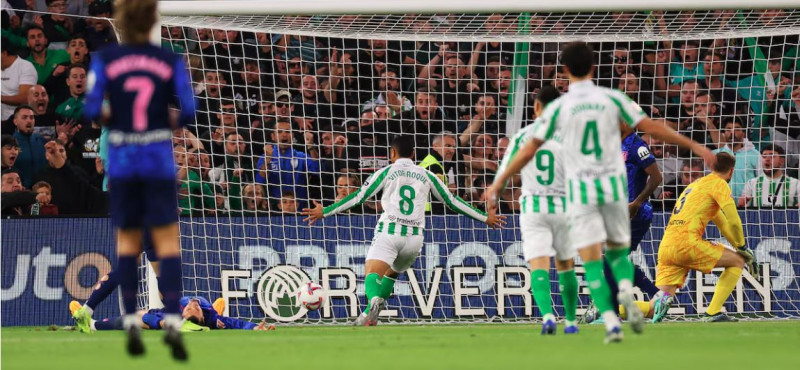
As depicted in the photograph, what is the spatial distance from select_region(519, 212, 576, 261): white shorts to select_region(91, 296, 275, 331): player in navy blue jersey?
314 centimetres

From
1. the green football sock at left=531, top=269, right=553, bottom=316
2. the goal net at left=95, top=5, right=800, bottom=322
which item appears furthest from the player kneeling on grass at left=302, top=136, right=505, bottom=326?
the green football sock at left=531, top=269, right=553, bottom=316

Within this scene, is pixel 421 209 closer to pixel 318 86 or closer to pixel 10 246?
pixel 318 86

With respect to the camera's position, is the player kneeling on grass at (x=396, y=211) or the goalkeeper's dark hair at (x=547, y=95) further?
the player kneeling on grass at (x=396, y=211)

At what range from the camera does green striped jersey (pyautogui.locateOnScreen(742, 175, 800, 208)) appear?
14.3 metres

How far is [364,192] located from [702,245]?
11.5ft

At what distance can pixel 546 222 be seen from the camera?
9.27 metres

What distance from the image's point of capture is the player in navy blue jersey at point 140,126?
6238 millimetres

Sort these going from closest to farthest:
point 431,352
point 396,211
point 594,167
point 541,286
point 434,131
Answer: point 431,352
point 594,167
point 541,286
point 396,211
point 434,131

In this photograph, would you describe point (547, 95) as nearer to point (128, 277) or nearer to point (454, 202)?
point (454, 202)

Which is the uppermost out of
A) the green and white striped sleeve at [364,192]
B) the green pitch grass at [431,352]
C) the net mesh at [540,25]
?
the net mesh at [540,25]

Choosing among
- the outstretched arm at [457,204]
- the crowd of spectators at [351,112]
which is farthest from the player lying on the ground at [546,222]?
the crowd of spectators at [351,112]

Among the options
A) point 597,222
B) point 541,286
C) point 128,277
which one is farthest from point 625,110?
point 128,277

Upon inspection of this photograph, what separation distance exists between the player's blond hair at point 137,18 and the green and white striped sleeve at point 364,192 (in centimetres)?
570

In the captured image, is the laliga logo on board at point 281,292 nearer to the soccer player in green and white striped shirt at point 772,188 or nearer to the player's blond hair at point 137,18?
the soccer player in green and white striped shirt at point 772,188
